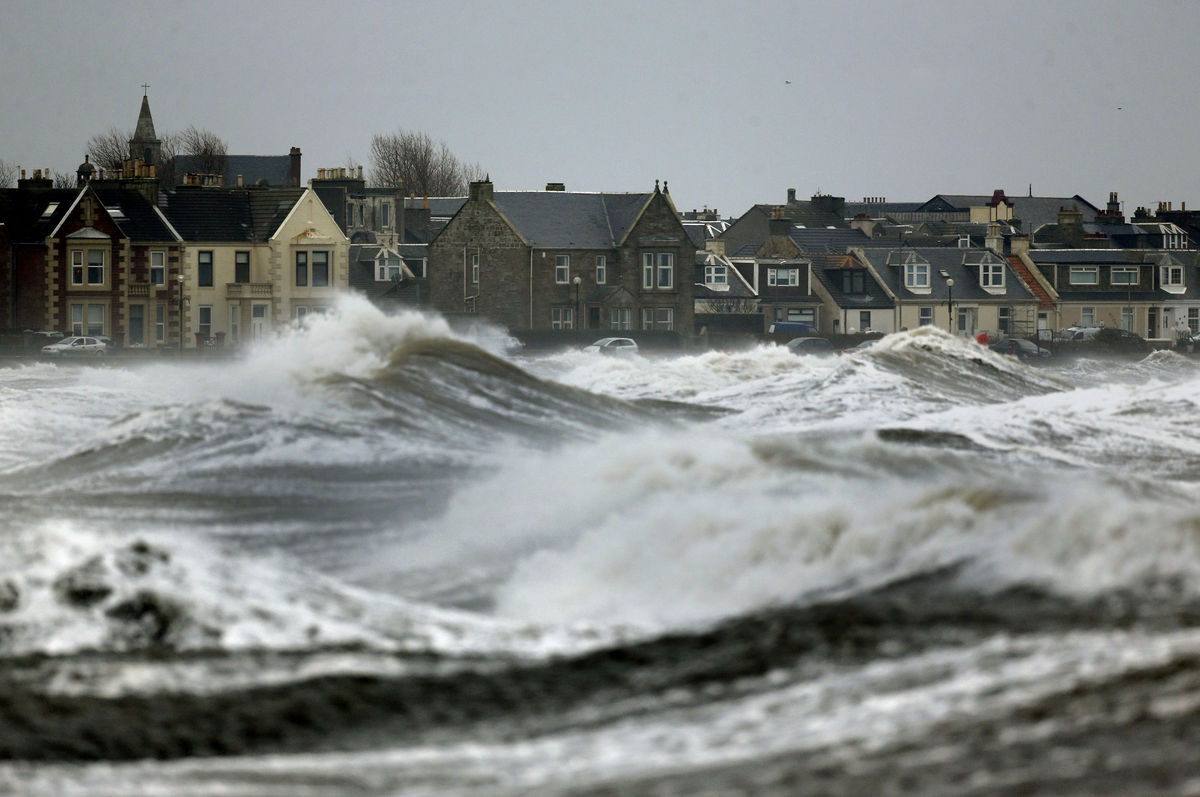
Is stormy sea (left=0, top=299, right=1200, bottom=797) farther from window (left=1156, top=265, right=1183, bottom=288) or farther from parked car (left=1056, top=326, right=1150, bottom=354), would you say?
window (left=1156, top=265, right=1183, bottom=288)

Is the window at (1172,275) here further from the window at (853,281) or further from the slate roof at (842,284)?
the window at (853,281)

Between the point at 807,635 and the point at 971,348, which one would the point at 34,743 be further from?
the point at 971,348

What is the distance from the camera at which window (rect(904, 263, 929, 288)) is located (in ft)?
238

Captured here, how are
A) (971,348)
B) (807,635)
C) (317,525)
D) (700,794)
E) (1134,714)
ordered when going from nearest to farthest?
(700,794), (1134,714), (807,635), (317,525), (971,348)

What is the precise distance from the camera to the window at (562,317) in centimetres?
6475

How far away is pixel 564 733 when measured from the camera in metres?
7.14

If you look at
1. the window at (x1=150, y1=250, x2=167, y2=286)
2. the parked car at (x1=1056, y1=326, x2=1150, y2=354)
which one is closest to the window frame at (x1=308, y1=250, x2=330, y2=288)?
the window at (x1=150, y1=250, x2=167, y2=286)

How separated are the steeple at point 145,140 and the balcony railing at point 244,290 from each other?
123 feet

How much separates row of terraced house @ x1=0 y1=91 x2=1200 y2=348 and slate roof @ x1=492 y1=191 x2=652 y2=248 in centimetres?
9

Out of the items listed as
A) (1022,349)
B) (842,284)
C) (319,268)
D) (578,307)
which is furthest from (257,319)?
(1022,349)

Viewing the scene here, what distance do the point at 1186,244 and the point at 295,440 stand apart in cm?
8477

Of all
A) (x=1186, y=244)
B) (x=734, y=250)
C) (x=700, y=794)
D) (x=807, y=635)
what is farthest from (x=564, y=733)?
(x=1186, y=244)

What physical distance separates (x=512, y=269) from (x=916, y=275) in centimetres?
2004

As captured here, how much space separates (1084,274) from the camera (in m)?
76.1
